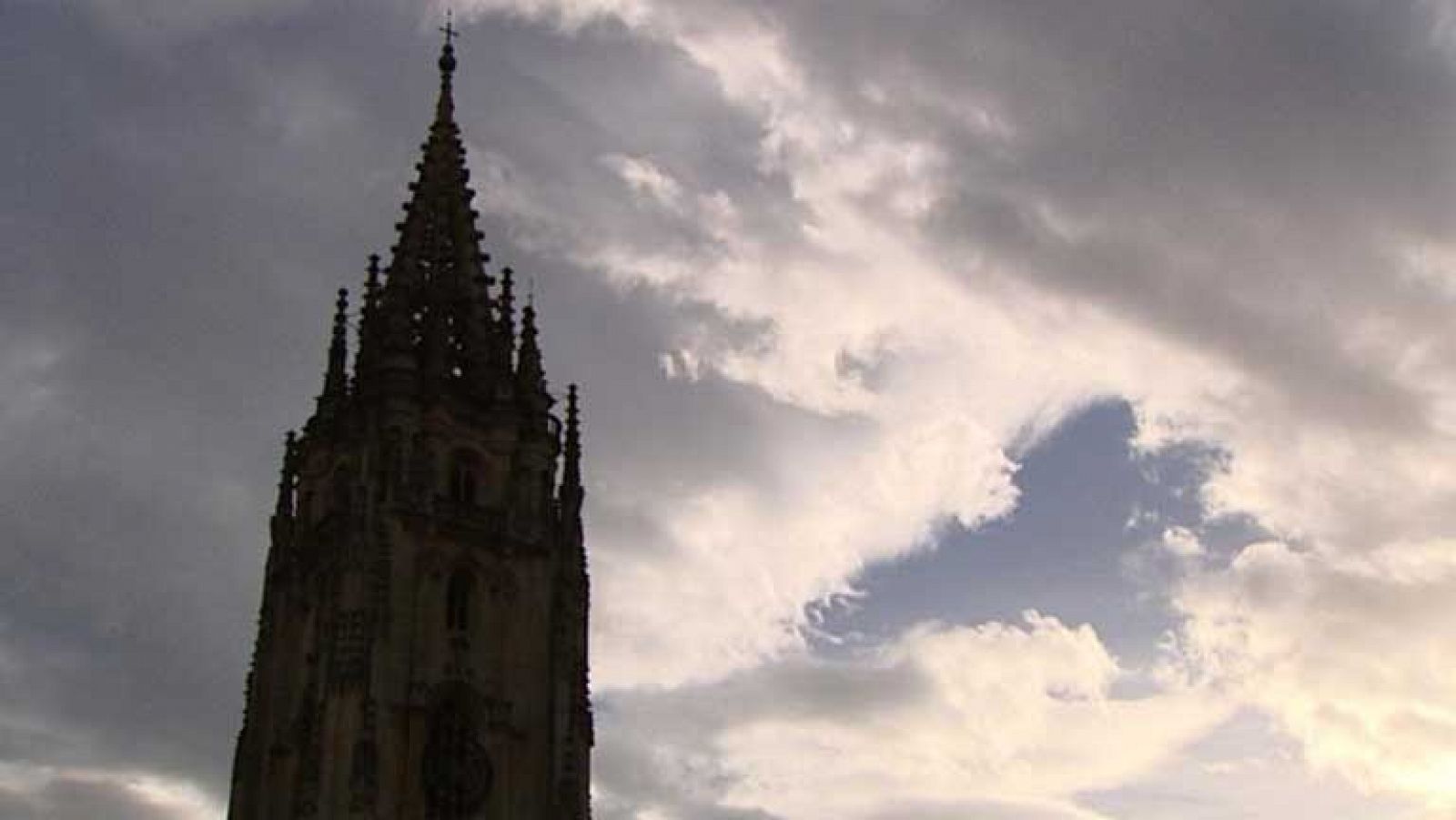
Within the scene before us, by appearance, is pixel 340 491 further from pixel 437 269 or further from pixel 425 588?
pixel 437 269

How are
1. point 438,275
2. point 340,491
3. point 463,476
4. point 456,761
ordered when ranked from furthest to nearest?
point 438,275 < point 463,476 < point 340,491 < point 456,761

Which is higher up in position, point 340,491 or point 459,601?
point 340,491

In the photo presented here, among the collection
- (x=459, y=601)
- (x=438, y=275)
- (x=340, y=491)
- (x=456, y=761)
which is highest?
(x=438, y=275)

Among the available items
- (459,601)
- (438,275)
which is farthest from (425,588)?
(438,275)

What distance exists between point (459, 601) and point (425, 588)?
125cm

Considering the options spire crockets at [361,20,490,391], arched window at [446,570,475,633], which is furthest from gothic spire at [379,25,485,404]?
arched window at [446,570,475,633]

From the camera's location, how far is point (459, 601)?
201 ft

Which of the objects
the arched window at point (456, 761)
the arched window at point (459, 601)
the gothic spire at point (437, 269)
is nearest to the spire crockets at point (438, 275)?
the gothic spire at point (437, 269)

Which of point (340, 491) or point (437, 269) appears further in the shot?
point (437, 269)

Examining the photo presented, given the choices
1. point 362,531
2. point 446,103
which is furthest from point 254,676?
point 446,103

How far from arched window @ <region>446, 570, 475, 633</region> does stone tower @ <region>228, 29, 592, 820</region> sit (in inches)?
2.2

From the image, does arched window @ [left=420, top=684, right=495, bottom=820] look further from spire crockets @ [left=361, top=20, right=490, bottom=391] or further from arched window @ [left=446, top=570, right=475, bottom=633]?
spire crockets @ [left=361, top=20, right=490, bottom=391]

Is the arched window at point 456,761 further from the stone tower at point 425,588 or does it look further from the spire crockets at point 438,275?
the spire crockets at point 438,275

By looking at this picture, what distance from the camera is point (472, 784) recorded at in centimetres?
5847
